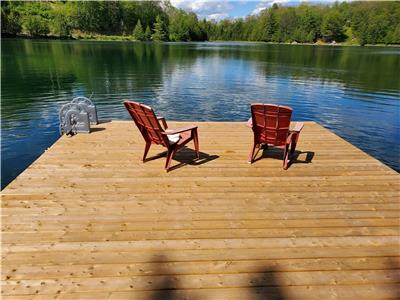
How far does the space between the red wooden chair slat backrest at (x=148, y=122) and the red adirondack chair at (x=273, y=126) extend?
5.07 ft

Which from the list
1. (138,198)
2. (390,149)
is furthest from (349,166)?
(390,149)

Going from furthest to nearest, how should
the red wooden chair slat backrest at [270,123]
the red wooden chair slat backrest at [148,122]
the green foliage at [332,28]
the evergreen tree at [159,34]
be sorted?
the green foliage at [332,28] < the evergreen tree at [159,34] < the red wooden chair slat backrest at [270,123] < the red wooden chair slat backrest at [148,122]

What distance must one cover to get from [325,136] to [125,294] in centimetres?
601

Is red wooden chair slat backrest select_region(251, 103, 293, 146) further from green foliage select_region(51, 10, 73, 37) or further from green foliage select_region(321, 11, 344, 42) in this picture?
green foliage select_region(321, 11, 344, 42)

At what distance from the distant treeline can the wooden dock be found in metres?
95.5

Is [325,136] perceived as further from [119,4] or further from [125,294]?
[119,4]

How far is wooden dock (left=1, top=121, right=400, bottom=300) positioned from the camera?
2.62 metres

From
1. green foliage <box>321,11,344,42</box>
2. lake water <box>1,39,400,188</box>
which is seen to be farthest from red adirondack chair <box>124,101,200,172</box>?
green foliage <box>321,11,344,42</box>

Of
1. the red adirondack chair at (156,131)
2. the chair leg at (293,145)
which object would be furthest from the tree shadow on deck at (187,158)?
the chair leg at (293,145)

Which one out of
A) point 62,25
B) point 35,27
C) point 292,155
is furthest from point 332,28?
point 292,155

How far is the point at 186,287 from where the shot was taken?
2582mm

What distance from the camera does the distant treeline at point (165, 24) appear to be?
90.3m

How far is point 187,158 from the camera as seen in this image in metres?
5.53

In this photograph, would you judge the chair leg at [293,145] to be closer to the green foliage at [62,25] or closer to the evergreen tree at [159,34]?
the green foliage at [62,25]
